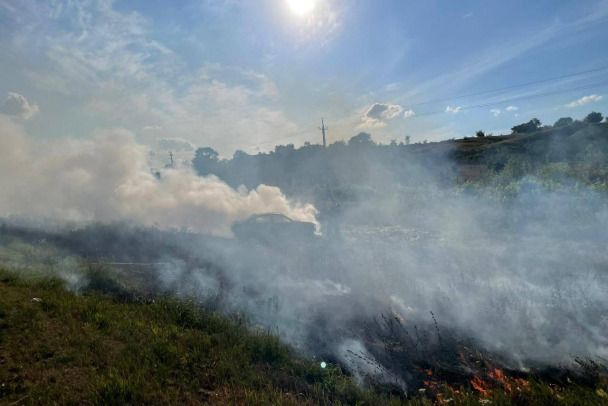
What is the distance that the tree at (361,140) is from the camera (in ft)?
160

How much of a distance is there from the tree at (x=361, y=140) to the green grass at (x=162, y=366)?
45026 mm

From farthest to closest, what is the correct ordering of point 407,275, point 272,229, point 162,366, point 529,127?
point 529,127 → point 272,229 → point 407,275 → point 162,366

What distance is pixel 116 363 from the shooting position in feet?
14.5

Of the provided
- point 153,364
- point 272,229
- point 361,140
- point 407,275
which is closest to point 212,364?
point 153,364

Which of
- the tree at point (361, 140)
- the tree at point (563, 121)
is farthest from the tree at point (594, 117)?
the tree at point (361, 140)

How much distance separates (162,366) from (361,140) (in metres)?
49.7

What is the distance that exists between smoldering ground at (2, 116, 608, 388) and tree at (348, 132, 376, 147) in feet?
105

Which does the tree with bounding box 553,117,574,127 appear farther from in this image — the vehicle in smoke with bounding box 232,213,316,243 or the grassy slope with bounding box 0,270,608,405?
the grassy slope with bounding box 0,270,608,405

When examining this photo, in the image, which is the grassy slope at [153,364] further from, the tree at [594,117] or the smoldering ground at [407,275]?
the tree at [594,117]

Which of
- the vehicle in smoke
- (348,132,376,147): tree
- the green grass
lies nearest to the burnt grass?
the green grass

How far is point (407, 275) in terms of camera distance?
10.3 m

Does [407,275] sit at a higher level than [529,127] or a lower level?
lower

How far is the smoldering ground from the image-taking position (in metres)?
6.11

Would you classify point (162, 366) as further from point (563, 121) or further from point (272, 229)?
point (563, 121)
